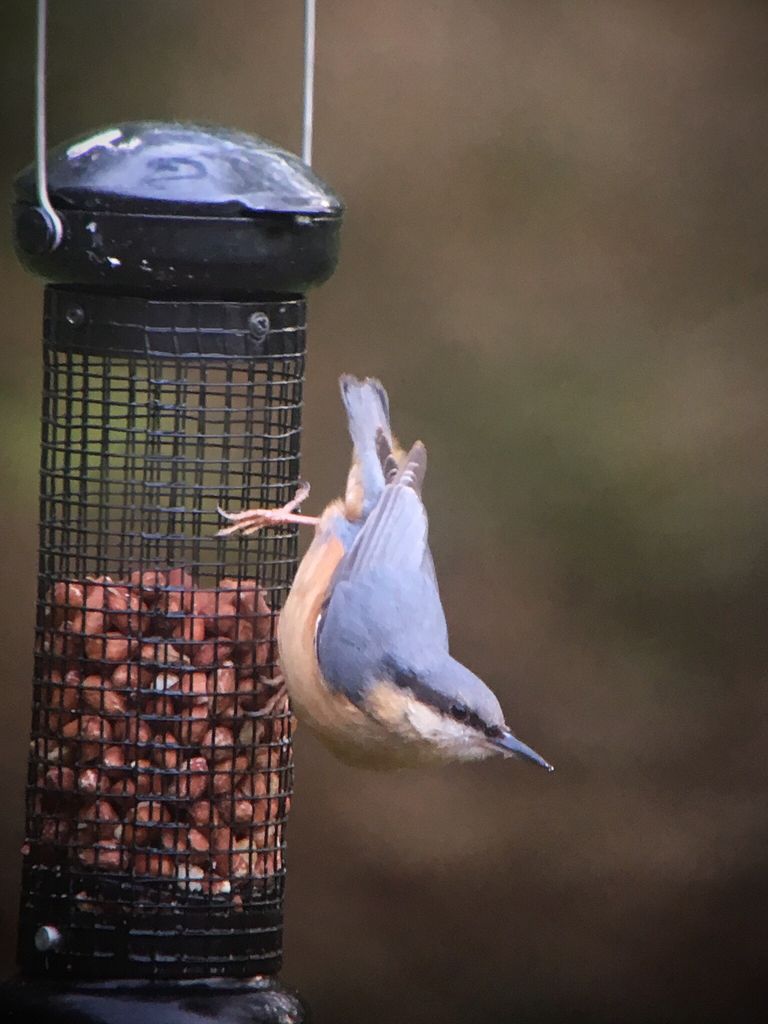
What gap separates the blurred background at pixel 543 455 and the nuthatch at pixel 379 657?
2.81m

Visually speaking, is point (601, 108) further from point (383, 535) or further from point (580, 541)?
point (383, 535)

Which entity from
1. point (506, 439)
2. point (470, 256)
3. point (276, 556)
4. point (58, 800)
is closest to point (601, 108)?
point (470, 256)

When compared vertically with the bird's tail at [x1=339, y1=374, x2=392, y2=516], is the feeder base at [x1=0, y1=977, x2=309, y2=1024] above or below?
below

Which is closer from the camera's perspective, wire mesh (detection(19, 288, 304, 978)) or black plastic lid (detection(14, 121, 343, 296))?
black plastic lid (detection(14, 121, 343, 296))

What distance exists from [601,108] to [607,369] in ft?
3.46

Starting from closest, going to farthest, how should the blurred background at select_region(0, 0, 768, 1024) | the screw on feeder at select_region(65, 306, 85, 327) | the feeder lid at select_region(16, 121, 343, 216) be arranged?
the feeder lid at select_region(16, 121, 343, 216) → the screw on feeder at select_region(65, 306, 85, 327) → the blurred background at select_region(0, 0, 768, 1024)

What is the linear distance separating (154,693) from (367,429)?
0.92 metres

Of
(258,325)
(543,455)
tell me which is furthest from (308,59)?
(543,455)

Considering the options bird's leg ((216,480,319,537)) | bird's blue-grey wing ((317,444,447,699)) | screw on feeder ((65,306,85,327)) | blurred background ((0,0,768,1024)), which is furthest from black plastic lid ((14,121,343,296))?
blurred background ((0,0,768,1024))

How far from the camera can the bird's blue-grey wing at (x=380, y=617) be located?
3680 mm

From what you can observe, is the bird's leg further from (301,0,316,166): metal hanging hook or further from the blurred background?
the blurred background

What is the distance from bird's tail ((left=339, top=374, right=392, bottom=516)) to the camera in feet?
13.7

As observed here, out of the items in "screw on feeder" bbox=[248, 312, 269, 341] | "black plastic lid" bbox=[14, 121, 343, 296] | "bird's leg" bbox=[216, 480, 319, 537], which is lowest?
"bird's leg" bbox=[216, 480, 319, 537]

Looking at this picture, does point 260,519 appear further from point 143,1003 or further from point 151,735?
point 143,1003
